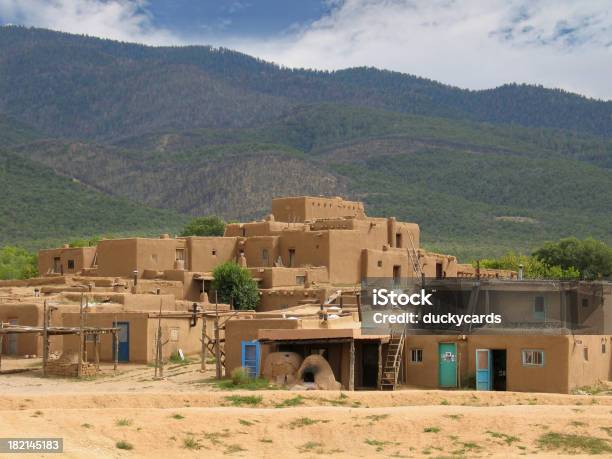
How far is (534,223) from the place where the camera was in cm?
11831

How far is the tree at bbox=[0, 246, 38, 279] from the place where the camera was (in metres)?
Result: 66.1

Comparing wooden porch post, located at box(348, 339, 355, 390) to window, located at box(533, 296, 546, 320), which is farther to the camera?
window, located at box(533, 296, 546, 320)

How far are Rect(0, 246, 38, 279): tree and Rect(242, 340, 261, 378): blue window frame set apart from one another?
3168 centimetres

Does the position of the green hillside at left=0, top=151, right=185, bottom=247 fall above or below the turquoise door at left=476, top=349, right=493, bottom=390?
above

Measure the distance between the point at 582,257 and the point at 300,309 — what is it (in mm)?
36758

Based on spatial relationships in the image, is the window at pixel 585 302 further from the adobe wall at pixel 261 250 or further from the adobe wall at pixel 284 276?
the adobe wall at pixel 261 250

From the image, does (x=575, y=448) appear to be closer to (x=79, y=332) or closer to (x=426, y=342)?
(x=426, y=342)

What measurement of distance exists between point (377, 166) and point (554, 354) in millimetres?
126521

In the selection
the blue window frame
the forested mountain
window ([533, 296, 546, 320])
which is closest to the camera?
the blue window frame

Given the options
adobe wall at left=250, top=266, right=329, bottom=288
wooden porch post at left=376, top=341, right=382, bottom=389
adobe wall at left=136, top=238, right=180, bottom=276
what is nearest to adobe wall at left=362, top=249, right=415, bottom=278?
adobe wall at left=250, top=266, right=329, bottom=288

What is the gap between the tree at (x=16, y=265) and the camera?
6612 cm

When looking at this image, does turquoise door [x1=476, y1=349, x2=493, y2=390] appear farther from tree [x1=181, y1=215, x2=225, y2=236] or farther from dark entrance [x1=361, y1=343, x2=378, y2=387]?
tree [x1=181, y1=215, x2=225, y2=236]

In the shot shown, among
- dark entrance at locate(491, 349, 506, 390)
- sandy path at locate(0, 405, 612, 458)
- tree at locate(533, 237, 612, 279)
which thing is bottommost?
sandy path at locate(0, 405, 612, 458)

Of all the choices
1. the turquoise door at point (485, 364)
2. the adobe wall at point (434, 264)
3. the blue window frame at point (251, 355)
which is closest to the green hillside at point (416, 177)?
the adobe wall at point (434, 264)
